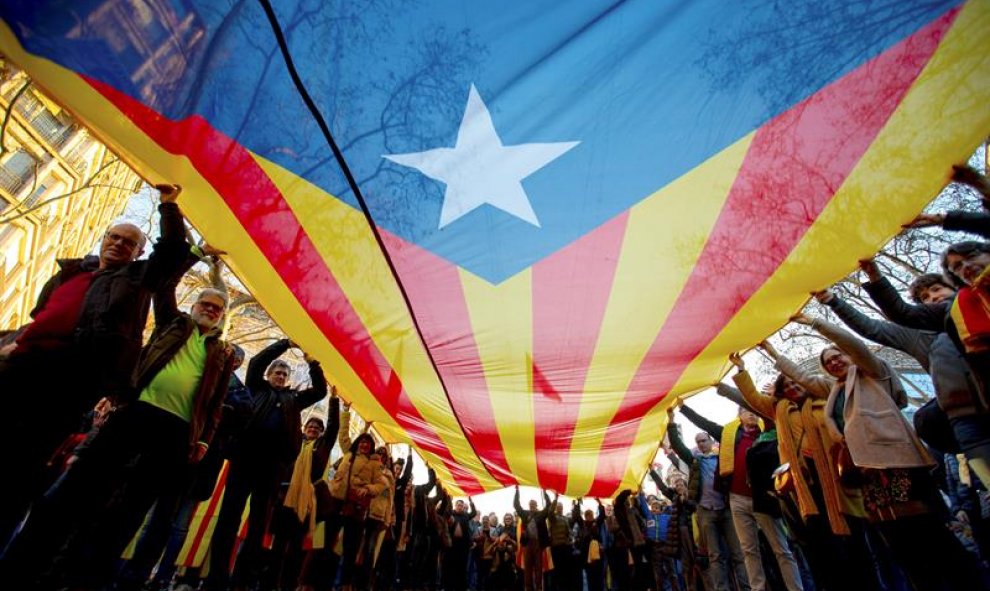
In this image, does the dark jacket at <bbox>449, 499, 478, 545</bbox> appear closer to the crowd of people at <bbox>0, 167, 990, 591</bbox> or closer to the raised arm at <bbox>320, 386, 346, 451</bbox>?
the crowd of people at <bbox>0, 167, 990, 591</bbox>

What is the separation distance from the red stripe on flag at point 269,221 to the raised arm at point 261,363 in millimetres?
334

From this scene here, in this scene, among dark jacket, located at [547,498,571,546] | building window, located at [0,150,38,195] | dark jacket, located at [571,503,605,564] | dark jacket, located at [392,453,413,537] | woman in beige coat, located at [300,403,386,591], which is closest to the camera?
woman in beige coat, located at [300,403,386,591]

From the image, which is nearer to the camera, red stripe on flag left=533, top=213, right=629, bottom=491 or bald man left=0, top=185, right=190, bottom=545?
bald man left=0, top=185, right=190, bottom=545

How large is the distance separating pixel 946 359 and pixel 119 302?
3.26 meters

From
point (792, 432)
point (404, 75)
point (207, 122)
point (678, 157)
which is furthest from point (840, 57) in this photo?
point (207, 122)

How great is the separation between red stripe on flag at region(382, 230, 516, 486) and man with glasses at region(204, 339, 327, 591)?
3.19 ft

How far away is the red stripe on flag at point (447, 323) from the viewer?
2203 millimetres

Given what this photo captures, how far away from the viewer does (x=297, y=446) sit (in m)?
2.98

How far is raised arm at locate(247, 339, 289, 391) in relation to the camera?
2.93m

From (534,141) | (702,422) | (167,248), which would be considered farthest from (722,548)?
(167,248)

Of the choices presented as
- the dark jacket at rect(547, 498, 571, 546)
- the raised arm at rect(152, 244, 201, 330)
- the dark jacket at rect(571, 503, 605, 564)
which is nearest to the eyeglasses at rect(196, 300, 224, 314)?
the raised arm at rect(152, 244, 201, 330)

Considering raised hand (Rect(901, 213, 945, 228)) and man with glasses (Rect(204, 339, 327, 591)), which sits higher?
raised hand (Rect(901, 213, 945, 228))

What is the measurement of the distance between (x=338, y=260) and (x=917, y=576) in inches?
116

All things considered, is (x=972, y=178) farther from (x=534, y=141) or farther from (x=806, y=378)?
(x=534, y=141)
